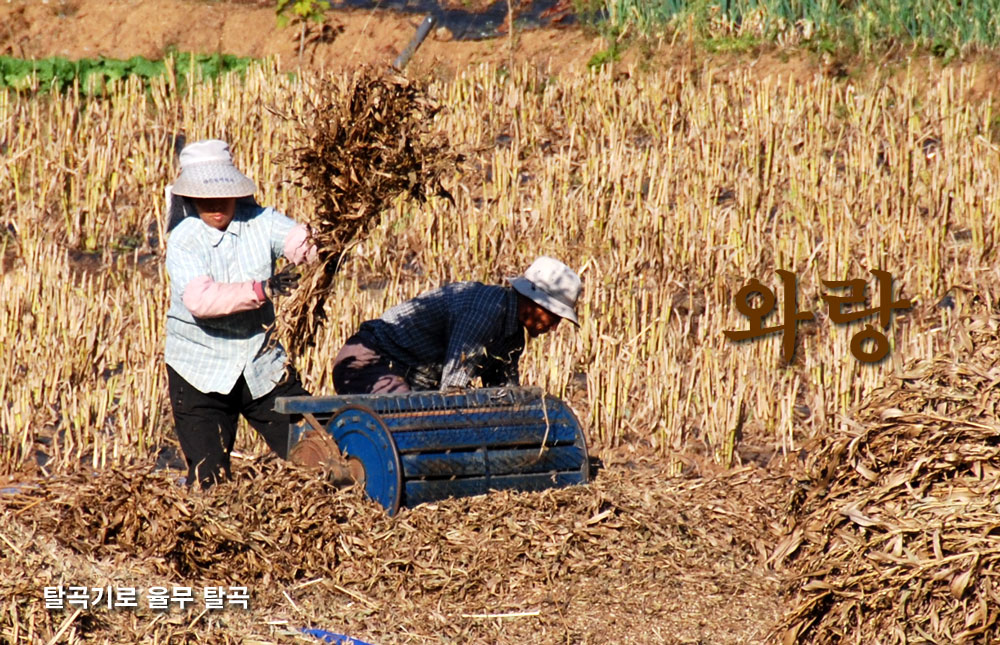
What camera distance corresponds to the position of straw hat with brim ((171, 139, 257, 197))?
525cm

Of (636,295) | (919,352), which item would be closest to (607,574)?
(919,352)

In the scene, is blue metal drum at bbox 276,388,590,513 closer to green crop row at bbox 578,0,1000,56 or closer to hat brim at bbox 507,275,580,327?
hat brim at bbox 507,275,580,327

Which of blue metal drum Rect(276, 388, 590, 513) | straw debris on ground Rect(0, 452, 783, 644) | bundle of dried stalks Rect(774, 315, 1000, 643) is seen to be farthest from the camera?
blue metal drum Rect(276, 388, 590, 513)

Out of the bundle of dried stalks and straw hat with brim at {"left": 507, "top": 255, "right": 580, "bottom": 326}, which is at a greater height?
straw hat with brim at {"left": 507, "top": 255, "right": 580, "bottom": 326}

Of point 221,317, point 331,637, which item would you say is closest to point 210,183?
point 221,317

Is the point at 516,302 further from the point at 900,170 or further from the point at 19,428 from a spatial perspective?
the point at 900,170

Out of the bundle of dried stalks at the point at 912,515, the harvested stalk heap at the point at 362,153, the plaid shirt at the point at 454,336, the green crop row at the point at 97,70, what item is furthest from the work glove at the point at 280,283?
the green crop row at the point at 97,70

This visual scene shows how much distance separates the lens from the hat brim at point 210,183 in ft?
17.2

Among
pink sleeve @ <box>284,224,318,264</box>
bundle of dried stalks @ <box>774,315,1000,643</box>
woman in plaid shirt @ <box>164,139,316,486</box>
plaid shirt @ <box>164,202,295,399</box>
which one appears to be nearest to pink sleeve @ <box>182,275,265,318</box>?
woman in plaid shirt @ <box>164,139,316,486</box>

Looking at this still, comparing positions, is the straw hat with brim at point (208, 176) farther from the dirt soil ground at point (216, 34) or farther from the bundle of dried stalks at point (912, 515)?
the dirt soil ground at point (216, 34)

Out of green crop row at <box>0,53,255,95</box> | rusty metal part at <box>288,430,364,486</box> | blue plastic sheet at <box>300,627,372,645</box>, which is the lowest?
blue plastic sheet at <box>300,627,372,645</box>

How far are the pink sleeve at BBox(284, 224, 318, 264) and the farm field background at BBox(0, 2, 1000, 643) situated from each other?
589 millimetres

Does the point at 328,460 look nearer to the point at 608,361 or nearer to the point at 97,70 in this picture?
the point at 608,361

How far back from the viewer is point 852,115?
10.8 meters
